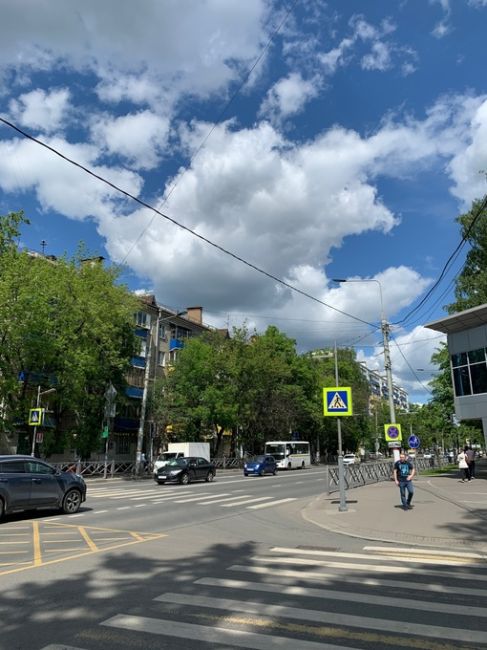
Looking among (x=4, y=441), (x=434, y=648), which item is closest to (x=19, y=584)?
(x=434, y=648)

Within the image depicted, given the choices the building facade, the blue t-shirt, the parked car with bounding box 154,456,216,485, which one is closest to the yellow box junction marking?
the blue t-shirt

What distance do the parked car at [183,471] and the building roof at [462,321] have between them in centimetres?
1502

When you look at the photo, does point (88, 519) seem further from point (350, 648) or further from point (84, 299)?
point (84, 299)

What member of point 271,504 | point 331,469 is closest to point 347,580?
point 271,504

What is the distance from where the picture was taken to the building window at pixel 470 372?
27828 millimetres

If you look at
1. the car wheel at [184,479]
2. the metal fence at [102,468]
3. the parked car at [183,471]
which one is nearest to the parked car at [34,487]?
the parked car at [183,471]

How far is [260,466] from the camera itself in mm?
36656

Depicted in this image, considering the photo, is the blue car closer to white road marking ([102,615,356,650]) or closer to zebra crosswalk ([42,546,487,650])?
zebra crosswalk ([42,546,487,650])

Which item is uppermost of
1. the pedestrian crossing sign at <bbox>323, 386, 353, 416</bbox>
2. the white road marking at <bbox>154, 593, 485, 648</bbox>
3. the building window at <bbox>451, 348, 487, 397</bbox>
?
the building window at <bbox>451, 348, 487, 397</bbox>

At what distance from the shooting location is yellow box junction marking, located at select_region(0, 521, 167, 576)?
8156 millimetres

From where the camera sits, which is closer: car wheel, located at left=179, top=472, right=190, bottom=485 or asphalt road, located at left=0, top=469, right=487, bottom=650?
asphalt road, located at left=0, top=469, right=487, bottom=650

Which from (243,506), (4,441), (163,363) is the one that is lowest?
(243,506)

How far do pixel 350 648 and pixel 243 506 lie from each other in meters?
13.1

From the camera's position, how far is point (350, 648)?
450 cm
